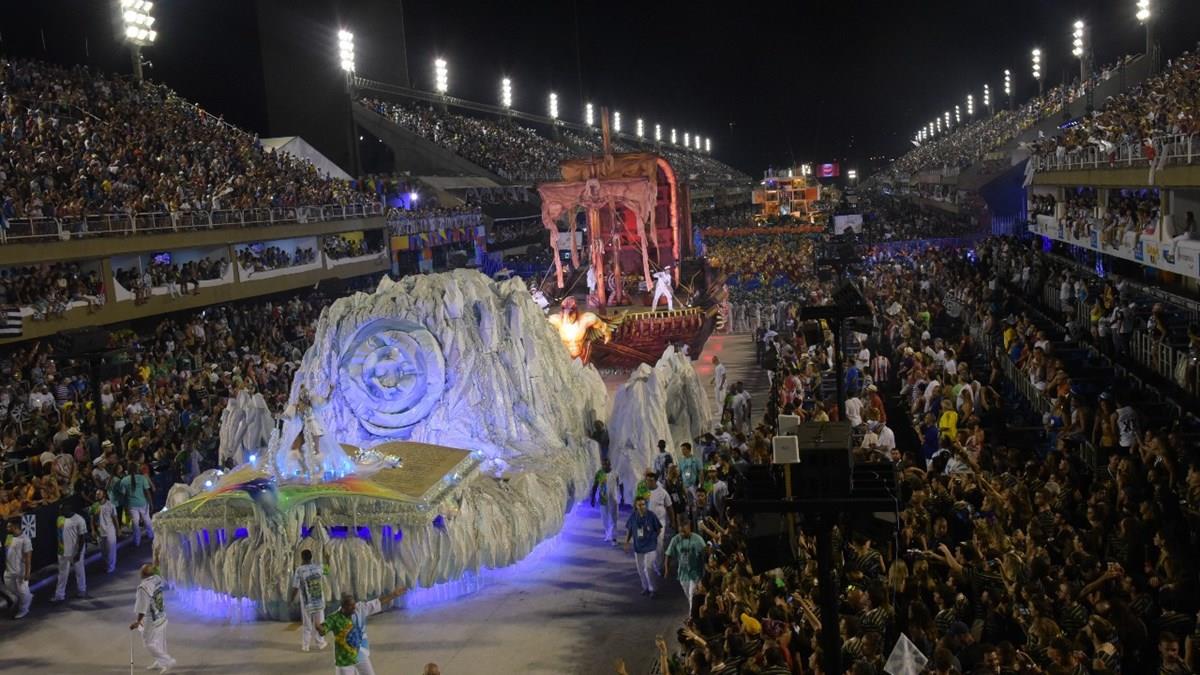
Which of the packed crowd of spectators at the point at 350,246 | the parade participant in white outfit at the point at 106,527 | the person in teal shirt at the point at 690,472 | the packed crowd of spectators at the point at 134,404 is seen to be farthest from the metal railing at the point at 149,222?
the person in teal shirt at the point at 690,472

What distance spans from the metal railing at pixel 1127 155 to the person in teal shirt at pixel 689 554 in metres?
11.6

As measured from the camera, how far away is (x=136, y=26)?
144 ft

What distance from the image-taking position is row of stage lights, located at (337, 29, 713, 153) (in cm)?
6025

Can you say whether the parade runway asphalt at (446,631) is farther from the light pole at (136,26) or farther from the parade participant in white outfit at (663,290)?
the light pole at (136,26)

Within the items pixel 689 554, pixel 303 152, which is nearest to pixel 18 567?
pixel 689 554

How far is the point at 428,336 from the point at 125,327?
710 inches

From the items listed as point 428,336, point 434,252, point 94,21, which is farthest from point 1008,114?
point 428,336

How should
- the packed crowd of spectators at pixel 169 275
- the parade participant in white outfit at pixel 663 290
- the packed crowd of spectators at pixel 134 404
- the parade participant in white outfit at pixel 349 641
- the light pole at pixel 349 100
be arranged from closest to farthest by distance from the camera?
the parade participant in white outfit at pixel 349 641 < the packed crowd of spectators at pixel 134 404 < the packed crowd of spectators at pixel 169 275 < the parade participant in white outfit at pixel 663 290 < the light pole at pixel 349 100

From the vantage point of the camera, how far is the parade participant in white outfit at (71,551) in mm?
13703

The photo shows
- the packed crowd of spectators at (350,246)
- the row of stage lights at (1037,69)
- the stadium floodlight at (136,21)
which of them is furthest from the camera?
the row of stage lights at (1037,69)

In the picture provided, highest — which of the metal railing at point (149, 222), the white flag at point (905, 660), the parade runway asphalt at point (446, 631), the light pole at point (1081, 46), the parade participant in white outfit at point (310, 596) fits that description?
the light pole at point (1081, 46)

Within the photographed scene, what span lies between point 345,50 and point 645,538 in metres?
52.6

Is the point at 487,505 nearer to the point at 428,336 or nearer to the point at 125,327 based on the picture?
the point at 428,336

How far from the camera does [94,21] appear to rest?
146ft
